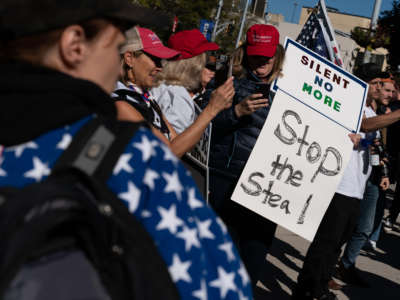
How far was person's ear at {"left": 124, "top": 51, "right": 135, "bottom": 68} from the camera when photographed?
9.50ft

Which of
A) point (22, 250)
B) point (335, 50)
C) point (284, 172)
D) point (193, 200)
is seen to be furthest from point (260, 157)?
point (22, 250)

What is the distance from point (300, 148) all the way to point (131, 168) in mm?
2555

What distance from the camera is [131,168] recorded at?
1.08 metres

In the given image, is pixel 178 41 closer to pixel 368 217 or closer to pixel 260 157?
pixel 260 157

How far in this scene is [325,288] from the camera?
436 cm

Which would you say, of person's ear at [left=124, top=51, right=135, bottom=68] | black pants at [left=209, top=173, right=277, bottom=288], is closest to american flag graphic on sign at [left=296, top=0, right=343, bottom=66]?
black pants at [left=209, top=173, right=277, bottom=288]

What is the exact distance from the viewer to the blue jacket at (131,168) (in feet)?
3.39

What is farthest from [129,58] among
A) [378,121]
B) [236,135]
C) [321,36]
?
[378,121]

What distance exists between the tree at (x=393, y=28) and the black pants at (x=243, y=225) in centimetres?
1840

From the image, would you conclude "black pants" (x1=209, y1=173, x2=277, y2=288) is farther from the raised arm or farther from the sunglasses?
the raised arm

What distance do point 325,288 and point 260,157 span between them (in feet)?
5.17

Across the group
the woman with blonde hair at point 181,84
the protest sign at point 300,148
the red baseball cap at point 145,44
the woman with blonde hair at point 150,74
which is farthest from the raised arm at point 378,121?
the red baseball cap at point 145,44

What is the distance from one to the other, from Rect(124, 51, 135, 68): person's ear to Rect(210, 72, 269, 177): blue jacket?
0.75 meters

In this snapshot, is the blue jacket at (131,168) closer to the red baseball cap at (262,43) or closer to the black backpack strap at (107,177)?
the black backpack strap at (107,177)
